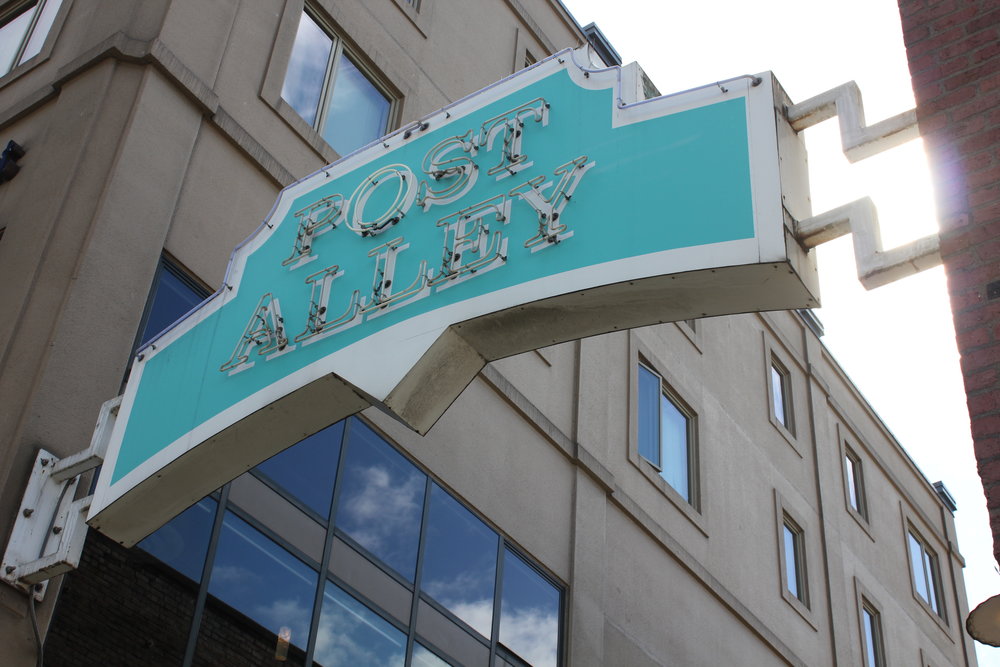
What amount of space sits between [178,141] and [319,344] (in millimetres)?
4824

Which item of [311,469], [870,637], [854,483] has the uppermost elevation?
[854,483]

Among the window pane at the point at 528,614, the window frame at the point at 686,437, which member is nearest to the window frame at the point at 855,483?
the window frame at the point at 686,437

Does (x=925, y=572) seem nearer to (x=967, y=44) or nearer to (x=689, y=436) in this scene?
(x=689, y=436)

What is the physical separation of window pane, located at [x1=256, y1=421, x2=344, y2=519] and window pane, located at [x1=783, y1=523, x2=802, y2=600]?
10279mm

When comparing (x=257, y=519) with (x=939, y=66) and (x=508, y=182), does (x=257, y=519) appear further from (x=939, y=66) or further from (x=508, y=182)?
(x=939, y=66)

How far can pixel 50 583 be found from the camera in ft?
29.0

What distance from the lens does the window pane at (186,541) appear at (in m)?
9.73

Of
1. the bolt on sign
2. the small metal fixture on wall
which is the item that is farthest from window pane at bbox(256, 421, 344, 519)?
the small metal fixture on wall

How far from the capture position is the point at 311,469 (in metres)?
11.5

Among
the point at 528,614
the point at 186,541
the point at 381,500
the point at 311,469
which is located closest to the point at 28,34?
the point at 311,469

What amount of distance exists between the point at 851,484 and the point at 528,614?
→ 40.3ft

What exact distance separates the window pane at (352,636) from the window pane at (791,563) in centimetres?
967

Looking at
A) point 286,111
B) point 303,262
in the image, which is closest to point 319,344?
point 303,262

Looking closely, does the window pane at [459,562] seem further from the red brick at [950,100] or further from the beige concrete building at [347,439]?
the red brick at [950,100]
